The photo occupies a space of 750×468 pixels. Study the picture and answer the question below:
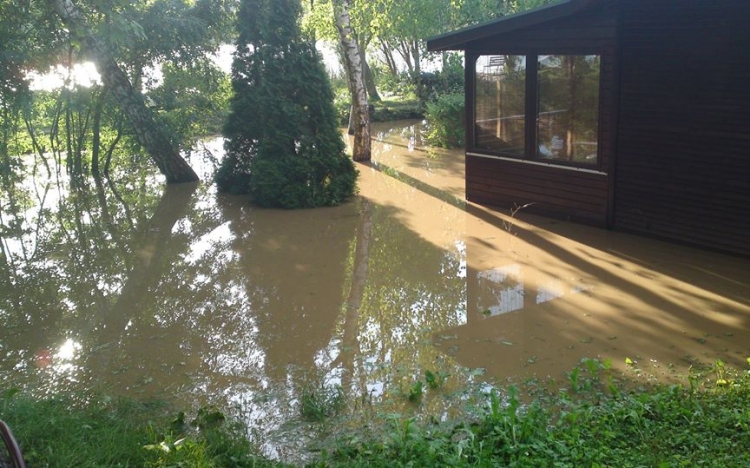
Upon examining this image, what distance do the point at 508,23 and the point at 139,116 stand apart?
9087 mm

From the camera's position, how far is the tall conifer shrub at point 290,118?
549 inches

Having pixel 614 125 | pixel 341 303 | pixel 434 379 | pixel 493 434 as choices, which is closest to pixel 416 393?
pixel 434 379

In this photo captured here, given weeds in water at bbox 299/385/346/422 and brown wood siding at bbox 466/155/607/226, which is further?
brown wood siding at bbox 466/155/607/226

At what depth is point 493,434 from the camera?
5.18 metres

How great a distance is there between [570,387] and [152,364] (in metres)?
3.95

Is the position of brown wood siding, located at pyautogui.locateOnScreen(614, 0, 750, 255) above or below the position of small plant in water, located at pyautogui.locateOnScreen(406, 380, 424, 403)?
above

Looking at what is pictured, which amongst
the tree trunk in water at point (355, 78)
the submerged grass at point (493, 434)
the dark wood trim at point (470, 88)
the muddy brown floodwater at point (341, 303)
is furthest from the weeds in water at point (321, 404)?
the tree trunk in water at point (355, 78)

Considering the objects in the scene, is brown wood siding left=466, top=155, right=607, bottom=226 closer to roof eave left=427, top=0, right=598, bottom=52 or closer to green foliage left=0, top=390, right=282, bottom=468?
roof eave left=427, top=0, right=598, bottom=52

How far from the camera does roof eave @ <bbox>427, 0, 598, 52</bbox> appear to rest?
10305 millimetres

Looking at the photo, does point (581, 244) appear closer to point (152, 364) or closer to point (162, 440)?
point (152, 364)

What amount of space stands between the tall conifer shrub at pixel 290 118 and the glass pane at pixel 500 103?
290 centimetres

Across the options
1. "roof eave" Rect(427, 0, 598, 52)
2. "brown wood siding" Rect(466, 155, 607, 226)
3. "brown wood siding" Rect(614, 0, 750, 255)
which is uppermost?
"roof eave" Rect(427, 0, 598, 52)

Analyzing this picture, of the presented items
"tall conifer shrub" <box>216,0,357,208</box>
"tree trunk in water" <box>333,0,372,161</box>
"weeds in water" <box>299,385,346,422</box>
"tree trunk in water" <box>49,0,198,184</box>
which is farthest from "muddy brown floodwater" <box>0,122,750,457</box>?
"tree trunk in water" <box>333,0,372,161</box>

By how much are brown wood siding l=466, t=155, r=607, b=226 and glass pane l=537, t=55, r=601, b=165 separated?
0.30m
